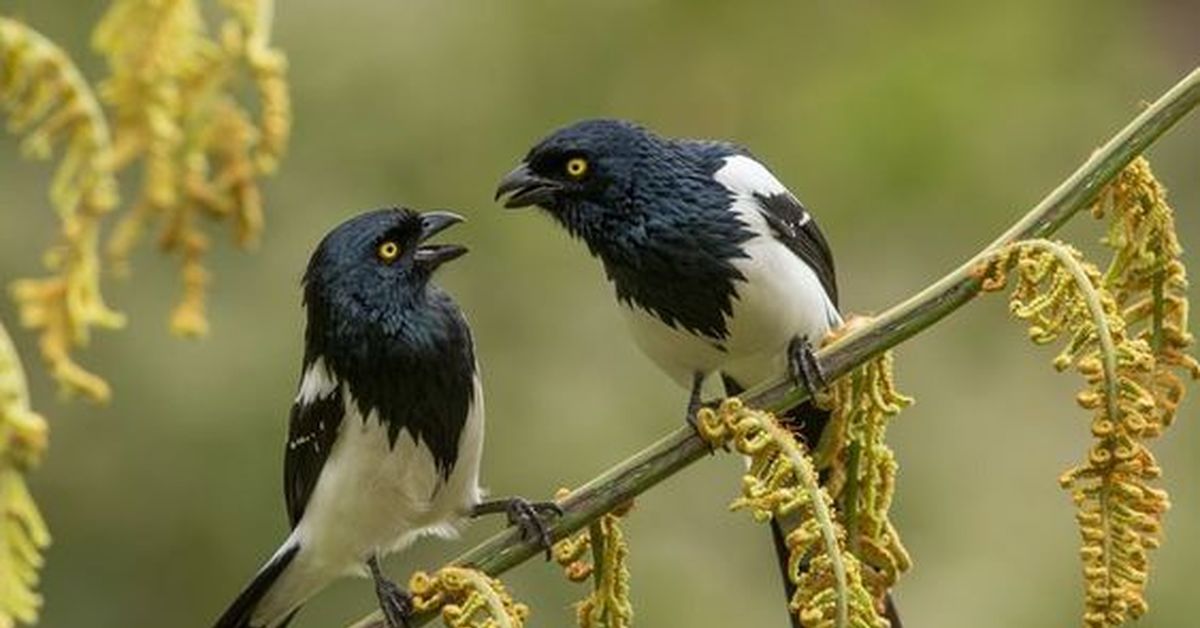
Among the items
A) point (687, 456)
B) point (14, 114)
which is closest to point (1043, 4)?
point (687, 456)

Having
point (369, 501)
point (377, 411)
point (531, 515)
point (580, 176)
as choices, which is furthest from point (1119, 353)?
point (369, 501)

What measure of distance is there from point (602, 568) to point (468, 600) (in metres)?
0.22

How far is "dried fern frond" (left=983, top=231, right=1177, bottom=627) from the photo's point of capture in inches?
83.9

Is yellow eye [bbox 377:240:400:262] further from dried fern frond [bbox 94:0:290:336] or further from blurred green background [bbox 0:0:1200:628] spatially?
blurred green background [bbox 0:0:1200:628]

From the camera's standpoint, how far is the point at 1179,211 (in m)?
9.81

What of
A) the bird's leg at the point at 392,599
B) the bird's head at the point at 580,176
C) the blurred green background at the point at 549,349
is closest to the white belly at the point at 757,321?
the bird's head at the point at 580,176

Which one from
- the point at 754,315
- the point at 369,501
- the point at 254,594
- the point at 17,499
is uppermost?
the point at 754,315

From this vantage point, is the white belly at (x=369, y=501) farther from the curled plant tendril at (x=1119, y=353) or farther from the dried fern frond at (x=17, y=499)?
the dried fern frond at (x=17, y=499)

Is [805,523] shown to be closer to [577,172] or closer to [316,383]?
[577,172]

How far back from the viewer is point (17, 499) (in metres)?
1.73

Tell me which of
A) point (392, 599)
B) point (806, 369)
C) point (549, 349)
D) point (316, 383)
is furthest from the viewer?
point (549, 349)

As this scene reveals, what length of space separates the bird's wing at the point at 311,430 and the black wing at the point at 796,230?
93 cm

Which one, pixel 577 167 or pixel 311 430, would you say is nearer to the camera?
pixel 577 167

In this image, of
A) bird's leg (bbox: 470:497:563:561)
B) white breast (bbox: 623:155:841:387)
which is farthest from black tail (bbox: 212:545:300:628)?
white breast (bbox: 623:155:841:387)
